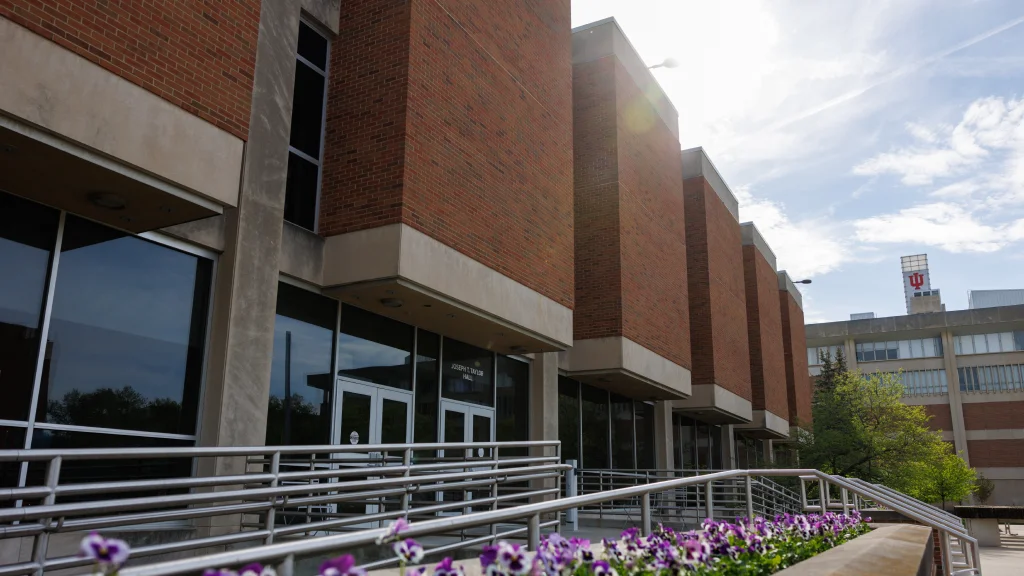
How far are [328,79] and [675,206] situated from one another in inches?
559

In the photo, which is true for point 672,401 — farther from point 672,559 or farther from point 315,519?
point 672,559

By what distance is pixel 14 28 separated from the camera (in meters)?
7.29

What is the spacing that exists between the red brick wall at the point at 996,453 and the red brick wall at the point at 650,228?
52.6 meters

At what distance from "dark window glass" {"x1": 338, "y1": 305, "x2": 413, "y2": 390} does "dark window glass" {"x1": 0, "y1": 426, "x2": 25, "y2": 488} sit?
202 inches

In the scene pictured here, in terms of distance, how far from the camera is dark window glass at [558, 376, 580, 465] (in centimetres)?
2053

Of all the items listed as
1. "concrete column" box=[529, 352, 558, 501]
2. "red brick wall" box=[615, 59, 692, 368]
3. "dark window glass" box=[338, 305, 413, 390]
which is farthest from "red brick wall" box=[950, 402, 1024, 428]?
"dark window glass" box=[338, 305, 413, 390]

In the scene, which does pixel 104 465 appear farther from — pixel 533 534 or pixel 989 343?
pixel 989 343

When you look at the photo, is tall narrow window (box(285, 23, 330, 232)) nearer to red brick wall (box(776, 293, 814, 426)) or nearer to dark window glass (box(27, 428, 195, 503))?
dark window glass (box(27, 428, 195, 503))

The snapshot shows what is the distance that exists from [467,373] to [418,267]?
4434 millimetres

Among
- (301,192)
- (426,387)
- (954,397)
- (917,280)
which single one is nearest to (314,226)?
(301,192)

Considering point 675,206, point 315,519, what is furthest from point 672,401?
point 315,519

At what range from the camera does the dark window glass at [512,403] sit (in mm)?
16938

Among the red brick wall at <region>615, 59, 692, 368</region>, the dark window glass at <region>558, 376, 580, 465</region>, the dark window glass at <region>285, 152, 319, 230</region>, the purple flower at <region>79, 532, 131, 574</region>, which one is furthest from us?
the red brick wall at <region>615, 59, 692, 368</region>

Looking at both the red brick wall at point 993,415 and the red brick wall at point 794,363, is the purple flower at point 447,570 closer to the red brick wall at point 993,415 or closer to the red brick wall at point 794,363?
the red brick wall at point 794,363
